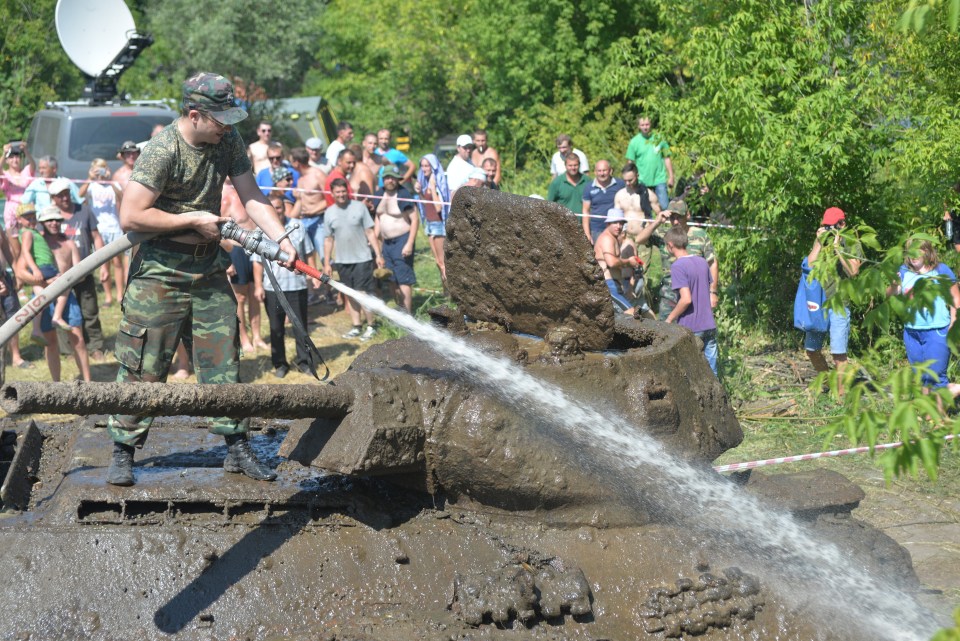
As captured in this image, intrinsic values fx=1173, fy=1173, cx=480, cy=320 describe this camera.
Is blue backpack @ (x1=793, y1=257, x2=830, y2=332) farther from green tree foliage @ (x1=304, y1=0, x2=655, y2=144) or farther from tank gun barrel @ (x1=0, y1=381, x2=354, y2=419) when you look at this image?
green tree foliage @ (x1=304, y1=0, x2=655, y2=144)

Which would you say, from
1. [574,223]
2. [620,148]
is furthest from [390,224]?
[574,223]

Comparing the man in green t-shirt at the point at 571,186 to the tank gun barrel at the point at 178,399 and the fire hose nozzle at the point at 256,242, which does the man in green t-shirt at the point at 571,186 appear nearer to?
the fire hose nozzle at the point at 256,242

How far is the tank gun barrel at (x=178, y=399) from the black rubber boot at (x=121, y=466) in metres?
0.72

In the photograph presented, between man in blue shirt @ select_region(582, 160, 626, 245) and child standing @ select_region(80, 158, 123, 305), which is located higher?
man in blue shirt @ select_region(582, 160, 626, 245)

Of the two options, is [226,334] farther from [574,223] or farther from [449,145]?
[449,145]

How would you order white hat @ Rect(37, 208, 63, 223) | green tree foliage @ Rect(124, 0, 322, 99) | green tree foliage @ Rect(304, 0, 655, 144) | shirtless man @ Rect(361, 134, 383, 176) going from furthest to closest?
1. green tree foliage @ Rect(124, 0, 322, 99)
2. green tree foliage @ Rect(304, 0, 655, 144)
3. shirtless man @ Rect(361, 134, 383, 176)
4. white hat @ Rect(37, 208, 63, 223)

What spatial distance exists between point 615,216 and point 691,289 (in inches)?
101

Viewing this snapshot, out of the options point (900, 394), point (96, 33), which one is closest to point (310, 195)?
point (96, 33)

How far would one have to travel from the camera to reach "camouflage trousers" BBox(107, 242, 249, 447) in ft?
18.1

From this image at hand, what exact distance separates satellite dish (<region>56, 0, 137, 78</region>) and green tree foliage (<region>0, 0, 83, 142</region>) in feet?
24.2

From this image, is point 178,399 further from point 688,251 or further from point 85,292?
point 85,292

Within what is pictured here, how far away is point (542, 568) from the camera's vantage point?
4.77 m

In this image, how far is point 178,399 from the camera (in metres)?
4.46

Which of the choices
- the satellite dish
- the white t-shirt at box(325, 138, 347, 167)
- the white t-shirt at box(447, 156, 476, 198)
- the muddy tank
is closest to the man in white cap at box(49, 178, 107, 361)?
the white t-shirt at box(447, 156, 476, 198)
